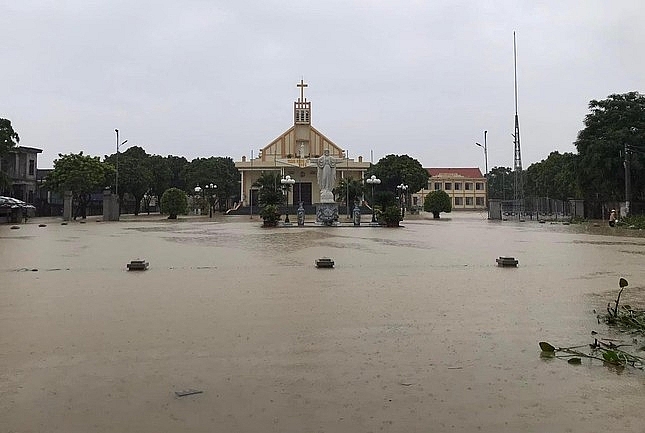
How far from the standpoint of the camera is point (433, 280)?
10.7m

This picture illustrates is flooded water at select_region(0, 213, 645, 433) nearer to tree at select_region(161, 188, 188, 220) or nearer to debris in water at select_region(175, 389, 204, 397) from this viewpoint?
debris in water at select_region(175, 389, 204, 397)

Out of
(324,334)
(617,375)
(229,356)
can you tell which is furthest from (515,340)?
(229,356)

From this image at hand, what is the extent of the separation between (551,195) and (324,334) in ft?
200

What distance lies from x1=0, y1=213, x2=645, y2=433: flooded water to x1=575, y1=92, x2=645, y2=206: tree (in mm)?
29493

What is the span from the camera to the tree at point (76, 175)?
45594mm

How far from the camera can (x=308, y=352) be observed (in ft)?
18.4

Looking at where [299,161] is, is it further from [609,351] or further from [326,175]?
[609,351]

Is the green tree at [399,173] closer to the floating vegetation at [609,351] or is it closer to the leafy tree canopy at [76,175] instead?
the leafy tree canopy at [76,175]

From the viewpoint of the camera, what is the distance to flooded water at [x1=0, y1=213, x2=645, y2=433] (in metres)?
3.96

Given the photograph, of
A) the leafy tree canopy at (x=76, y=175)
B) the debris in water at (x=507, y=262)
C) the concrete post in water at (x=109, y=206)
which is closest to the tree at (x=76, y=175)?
the leafy tree canopy at (x=76, y=175)

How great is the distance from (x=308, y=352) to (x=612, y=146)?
37.3 m

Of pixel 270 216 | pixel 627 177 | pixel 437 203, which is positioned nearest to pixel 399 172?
pixel 437 203

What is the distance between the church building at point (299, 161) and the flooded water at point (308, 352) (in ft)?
197

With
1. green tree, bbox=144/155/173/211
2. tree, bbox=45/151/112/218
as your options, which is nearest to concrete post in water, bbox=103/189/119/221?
tree, bbox=45/151/112/218
